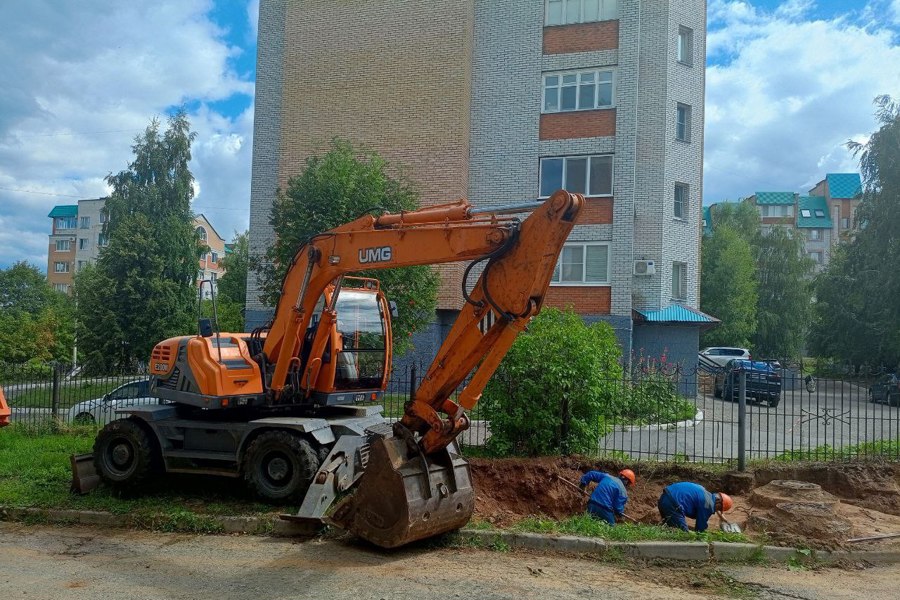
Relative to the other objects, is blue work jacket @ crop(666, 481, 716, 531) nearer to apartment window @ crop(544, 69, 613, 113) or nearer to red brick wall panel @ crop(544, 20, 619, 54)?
apartment window @ crop(544, 69, 613, 113)

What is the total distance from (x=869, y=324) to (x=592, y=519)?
107 ft

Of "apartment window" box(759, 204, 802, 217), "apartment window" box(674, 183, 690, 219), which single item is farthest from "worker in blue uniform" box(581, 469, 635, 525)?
"apartment window" box(759, 204, 802, 217)

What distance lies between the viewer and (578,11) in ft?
75.9

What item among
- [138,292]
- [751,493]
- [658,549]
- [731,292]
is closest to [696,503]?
[658,549]

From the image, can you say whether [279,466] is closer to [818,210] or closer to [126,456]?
[126,456]

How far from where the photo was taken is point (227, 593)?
5723 millimetres

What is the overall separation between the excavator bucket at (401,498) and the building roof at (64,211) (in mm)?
94668

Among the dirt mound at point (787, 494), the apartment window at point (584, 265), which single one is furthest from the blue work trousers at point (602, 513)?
the apartment window at point (584, 265)

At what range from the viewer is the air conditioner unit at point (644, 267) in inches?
896

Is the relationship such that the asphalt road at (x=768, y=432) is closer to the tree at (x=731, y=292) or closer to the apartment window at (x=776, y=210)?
the tree at (x=731, y=292)

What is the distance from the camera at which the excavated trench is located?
769cm

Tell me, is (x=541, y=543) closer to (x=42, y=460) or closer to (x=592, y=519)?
(x=592, y=519)

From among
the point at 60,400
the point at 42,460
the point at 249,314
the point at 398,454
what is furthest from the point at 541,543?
the point at 249,314

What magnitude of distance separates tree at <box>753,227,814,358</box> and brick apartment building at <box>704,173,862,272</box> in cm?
4373
